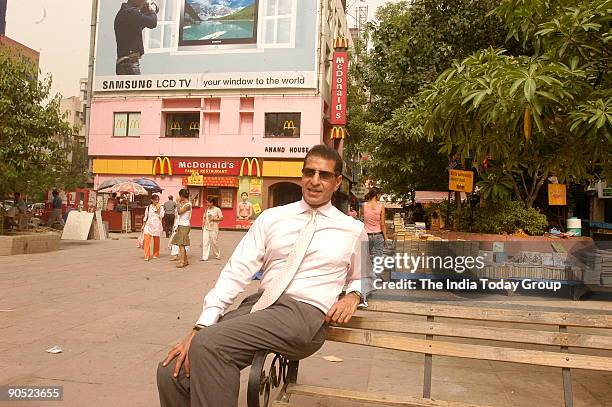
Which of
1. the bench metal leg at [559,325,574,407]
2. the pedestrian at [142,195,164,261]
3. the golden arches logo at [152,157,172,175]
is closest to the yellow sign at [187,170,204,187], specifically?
the golden arches logo at [152,157,172,175]

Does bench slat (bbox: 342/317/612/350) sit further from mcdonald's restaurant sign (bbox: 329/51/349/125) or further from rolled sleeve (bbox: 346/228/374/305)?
mcdonald's restaurant sign (bbox: 329/51/349/125)

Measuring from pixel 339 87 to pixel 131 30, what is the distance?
1355 cm

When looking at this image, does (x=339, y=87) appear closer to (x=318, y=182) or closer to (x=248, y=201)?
(x=248, y=201)

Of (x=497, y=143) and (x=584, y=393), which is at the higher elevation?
(x=497, y=143)

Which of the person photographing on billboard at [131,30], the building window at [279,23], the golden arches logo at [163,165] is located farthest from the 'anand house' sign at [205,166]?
the building window at [279,23]

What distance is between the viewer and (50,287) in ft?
25.1

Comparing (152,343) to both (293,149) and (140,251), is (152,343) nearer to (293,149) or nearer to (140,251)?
(140,251)

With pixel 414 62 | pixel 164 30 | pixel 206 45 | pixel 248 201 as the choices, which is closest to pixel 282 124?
pixel 248 201

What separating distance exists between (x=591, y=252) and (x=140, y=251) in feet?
36.7

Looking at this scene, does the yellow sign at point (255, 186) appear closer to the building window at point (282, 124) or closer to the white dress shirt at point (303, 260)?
the building window at point (282, 124)

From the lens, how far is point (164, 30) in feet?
99.4

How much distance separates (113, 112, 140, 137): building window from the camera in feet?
99.3

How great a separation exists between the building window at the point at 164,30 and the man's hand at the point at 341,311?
99.3ft

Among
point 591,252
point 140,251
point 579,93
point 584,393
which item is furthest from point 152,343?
point 140,251
